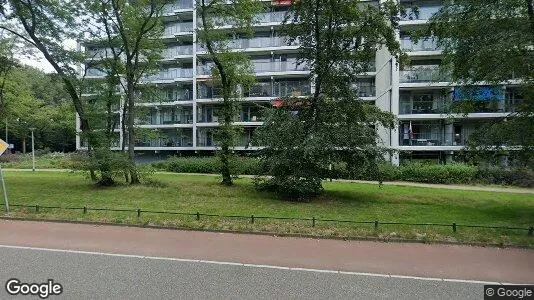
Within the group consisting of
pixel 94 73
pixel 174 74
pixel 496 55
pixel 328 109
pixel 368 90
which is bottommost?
pixel 328 109

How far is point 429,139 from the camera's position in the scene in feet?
109

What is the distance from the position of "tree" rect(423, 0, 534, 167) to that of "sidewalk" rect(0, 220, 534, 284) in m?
6.02

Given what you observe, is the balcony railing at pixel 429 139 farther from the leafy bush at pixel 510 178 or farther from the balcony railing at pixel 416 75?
the leafy bush at pixel 510 178

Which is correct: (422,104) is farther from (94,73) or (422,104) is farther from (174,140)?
(174,140)

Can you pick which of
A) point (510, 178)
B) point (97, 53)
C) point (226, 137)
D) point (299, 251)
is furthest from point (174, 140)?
point (299, 251)

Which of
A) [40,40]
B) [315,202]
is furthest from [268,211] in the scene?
[40,40]

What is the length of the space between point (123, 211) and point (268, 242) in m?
5.46

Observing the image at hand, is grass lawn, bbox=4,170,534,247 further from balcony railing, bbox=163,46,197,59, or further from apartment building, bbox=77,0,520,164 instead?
balcony railing, bbox=163,46,197,59

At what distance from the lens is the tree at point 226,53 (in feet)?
63.6

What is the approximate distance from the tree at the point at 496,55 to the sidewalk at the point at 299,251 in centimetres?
602

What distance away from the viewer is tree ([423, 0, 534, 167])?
12.0 m

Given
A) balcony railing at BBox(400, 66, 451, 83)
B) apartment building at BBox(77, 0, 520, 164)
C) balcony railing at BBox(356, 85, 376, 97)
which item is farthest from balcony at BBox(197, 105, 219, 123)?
balcony railing at BBox(400, 66, 451, 83)

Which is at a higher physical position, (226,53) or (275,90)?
(275,90)

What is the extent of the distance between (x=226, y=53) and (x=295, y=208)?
9.67 m
